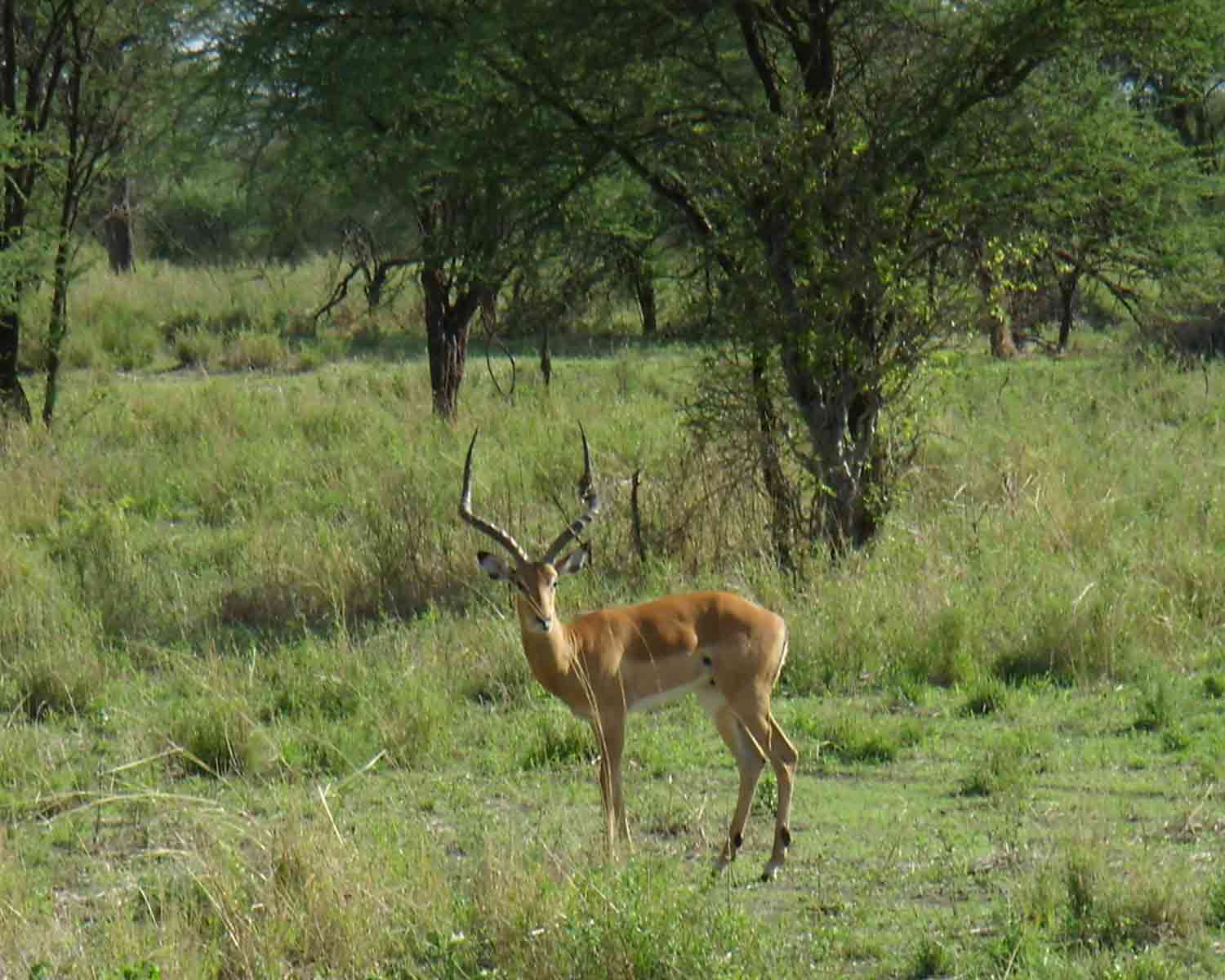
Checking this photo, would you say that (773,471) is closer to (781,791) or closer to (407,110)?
(407,110)

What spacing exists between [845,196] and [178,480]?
23.3ft

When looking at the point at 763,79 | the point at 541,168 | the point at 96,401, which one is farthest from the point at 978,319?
the point at 96,401

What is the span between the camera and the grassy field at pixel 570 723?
5465 mm

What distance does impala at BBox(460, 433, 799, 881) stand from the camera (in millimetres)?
6617

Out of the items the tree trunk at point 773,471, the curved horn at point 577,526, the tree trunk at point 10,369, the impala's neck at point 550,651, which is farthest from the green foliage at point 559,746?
the tree trunk at point 10,369

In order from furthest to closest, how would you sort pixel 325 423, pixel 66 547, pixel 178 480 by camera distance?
1. pixel 325 423
2. pixel 178 480
3. pixel 66 547

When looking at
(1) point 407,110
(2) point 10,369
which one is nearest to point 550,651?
(1) point 407,110

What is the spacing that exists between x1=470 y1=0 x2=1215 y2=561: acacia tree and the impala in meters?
4.76

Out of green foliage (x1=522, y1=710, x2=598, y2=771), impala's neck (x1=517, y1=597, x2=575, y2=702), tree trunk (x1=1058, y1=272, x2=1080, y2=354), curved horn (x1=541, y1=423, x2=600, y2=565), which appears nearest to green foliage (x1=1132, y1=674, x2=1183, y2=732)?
green foliage (x1=522, y1=710, x2=598, y2=771)

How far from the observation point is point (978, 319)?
38.8 feet

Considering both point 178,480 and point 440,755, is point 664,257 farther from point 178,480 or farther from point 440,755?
point 440,755

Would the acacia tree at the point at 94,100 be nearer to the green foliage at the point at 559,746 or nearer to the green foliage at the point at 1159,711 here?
the green foliage at the point at 559,746

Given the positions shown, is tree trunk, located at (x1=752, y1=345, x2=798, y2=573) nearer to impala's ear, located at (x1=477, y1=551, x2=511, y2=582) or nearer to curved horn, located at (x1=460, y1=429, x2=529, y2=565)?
curved horn, located at (x1=460, y1=429, x2=529, y2=565)

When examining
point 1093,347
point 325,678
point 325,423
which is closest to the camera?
point 325,678
